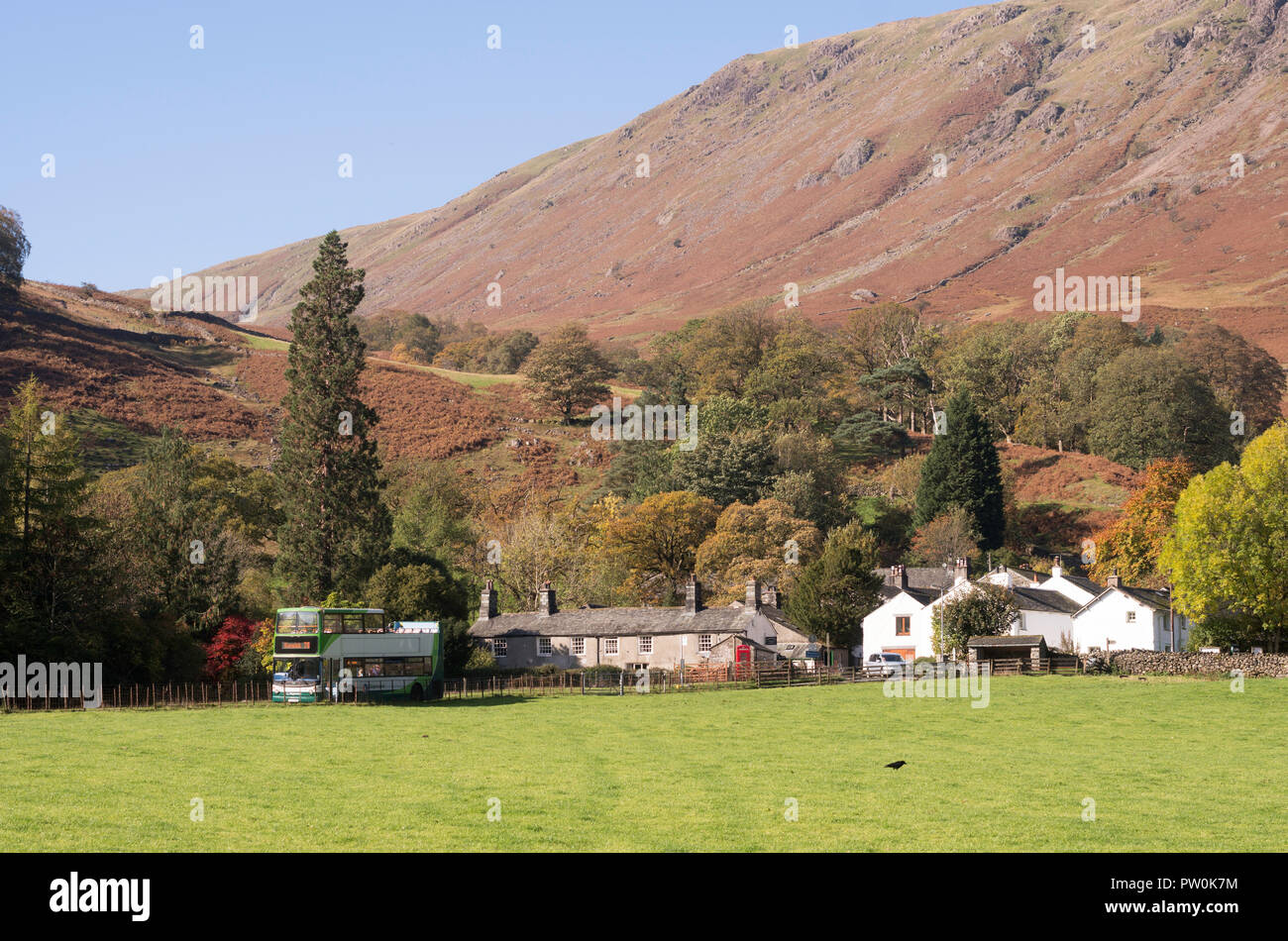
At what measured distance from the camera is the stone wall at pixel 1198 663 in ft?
202

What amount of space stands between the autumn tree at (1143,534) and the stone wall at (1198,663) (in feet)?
107

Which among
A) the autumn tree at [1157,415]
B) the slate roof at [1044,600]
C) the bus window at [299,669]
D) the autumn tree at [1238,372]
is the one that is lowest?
the bus window at [299,669]

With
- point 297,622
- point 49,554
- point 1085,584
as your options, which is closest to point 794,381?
point 1085,584

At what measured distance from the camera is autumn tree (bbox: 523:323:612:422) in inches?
6225

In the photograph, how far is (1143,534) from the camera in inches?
3999

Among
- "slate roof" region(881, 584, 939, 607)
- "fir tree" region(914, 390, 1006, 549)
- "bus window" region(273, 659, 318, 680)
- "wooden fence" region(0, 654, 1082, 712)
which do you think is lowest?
"wooden fence" region(0, 654, 1082, 712)

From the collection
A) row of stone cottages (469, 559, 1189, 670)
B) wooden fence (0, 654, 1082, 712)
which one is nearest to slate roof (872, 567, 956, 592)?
row of stone cottages (469, 559, 1189, 670)

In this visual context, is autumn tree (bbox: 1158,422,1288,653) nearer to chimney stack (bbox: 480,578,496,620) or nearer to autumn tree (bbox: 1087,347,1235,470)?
chimney stack (bbox: 480,578,496,620)

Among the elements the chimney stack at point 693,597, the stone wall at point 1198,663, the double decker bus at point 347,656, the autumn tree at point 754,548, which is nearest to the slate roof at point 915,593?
the autumn tree at point 754,548

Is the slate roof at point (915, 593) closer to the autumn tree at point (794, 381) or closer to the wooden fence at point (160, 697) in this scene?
the wooden fence at point (160, 697)

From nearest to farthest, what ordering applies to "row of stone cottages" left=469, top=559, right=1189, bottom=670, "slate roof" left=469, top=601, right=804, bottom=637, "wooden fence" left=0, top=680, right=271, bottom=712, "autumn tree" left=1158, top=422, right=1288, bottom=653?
"wooden fence" left=0, top=680, right=271, bottom=712 → "autumn tree" left=1158, top=422, right=1288, bottom=653 → "row of stone cottages" left=469, top=559, right=1189, bottom=670 → "slate roof" left=469, top=601, right=804, bottom=637

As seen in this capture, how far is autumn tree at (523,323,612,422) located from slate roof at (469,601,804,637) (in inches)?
2865

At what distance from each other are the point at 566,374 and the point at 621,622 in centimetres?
7921
